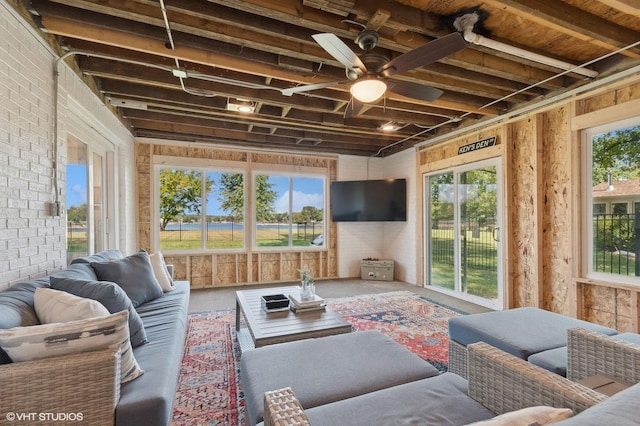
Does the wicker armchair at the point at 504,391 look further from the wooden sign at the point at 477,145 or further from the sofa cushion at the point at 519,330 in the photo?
the wooden sign at the point at 477,145

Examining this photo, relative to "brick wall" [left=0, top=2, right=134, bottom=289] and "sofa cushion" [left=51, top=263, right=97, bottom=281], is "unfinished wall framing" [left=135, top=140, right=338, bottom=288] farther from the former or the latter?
"sofa cushion" [left=51, top=263, right=97, bottom=281]

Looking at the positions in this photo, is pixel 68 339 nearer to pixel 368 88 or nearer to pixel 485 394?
pixel 485 394

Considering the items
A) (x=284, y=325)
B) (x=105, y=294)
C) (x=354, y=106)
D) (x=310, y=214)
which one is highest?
(x=354, y=106)

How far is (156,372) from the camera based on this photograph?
1.54 metres

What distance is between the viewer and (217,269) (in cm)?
550

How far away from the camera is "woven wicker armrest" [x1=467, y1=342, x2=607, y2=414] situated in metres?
1.00

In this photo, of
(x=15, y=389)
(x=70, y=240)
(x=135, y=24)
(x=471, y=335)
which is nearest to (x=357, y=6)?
(x=135, y=24)

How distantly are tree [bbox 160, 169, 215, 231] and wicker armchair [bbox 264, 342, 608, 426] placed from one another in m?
4.94

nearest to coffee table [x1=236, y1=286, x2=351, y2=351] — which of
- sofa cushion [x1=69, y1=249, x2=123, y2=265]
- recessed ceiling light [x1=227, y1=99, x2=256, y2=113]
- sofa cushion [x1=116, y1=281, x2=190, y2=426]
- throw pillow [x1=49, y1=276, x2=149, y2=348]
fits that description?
sofa cushion [x1=116, y1=281, x2=190, y2=426]

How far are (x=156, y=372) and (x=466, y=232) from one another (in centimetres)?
451

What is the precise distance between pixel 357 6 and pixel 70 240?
3441 millimetres

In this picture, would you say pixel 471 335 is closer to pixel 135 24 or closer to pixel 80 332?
pixel 80 332

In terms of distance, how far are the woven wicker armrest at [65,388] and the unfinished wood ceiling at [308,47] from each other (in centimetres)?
219

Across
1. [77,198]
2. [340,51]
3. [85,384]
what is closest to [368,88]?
[340,51]
